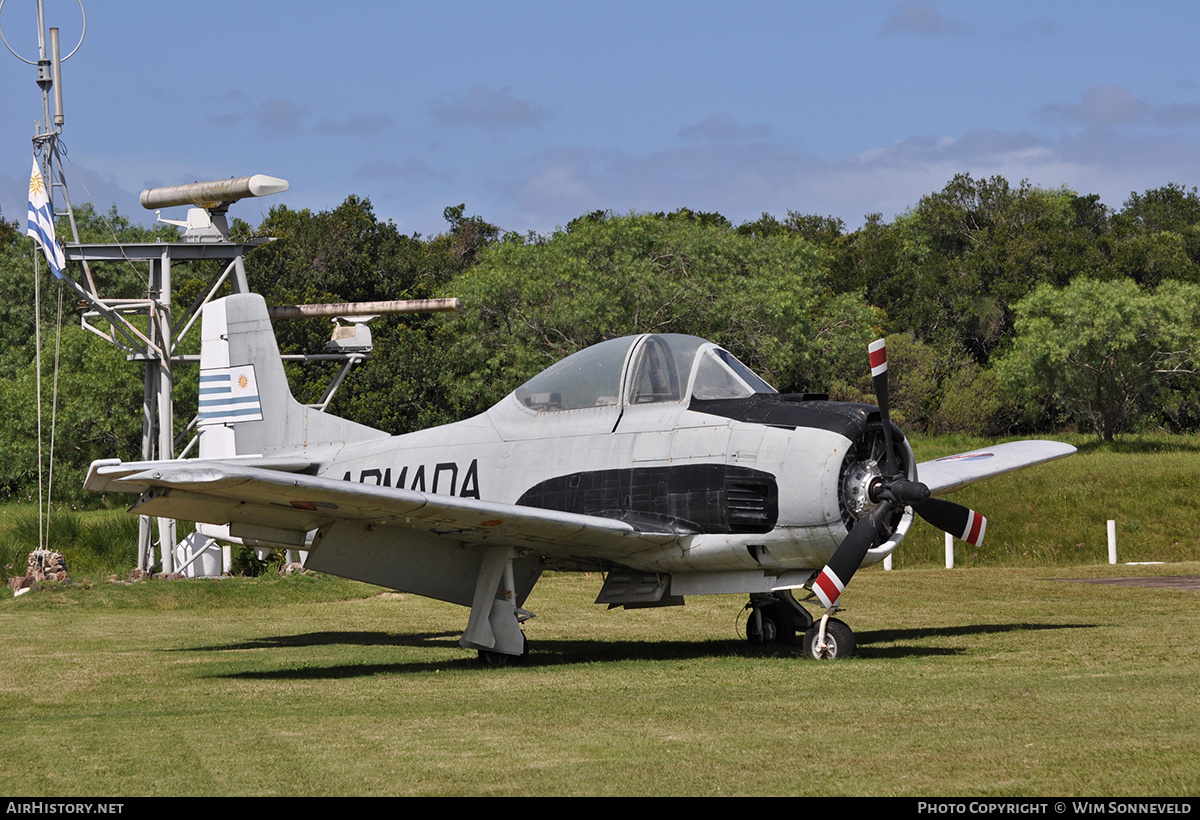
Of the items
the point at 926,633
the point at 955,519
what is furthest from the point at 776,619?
the point at 955,519

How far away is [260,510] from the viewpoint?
37.6 ft

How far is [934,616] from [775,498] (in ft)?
18.9

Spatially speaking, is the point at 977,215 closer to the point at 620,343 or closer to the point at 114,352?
the point at 114,352

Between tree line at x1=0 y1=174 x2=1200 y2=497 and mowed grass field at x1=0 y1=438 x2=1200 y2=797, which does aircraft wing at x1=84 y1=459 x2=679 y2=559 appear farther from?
tree line at x1=0 y1=174 x2=1200 y2=497

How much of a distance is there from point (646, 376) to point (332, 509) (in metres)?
3.49

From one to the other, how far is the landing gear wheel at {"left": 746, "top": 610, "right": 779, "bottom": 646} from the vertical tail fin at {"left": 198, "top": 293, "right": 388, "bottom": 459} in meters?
5.91

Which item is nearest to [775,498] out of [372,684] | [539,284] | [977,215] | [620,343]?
[620,343]

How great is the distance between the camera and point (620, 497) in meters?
12.5

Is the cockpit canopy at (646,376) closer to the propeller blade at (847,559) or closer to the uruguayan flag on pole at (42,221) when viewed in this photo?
the propeller blade at (847,559)

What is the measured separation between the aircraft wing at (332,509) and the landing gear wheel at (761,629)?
1.92 m

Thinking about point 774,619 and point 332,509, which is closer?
point 332,509

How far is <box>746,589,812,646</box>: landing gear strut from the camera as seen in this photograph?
44.1 feet

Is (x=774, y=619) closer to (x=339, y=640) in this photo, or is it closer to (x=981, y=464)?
(x=981, y=464)

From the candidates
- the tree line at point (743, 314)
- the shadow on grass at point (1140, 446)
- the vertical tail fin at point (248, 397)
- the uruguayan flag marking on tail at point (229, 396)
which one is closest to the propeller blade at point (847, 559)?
the vertical tail fin at point (248, 397)
